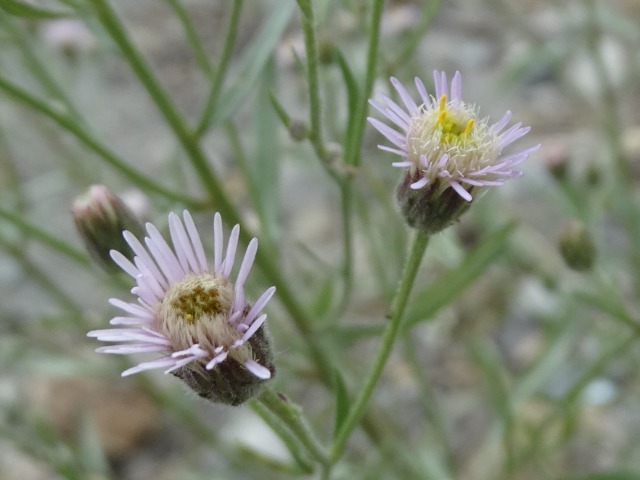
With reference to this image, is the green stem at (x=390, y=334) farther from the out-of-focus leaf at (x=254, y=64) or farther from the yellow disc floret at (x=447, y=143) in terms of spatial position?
the out-of-focus leaf at (x=254, y=64)

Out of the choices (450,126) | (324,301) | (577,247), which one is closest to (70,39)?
(324,301)

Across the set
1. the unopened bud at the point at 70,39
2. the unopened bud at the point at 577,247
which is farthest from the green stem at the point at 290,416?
the unopened bud at the point at 70,39

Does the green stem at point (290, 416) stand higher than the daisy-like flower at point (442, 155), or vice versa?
the daisy-like flower at point (442, 155)

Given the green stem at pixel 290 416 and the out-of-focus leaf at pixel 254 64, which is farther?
the out-of-focus leaf at pixel 254 64

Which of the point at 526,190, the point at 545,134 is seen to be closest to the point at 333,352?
the point at 526,190

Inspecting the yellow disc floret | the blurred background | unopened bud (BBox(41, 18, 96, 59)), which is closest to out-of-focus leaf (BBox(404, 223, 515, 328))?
the blurred background

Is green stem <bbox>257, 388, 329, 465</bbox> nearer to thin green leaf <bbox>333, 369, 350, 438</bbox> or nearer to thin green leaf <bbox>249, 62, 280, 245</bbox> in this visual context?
thin green leaf <bbox>333, 369, 350, 438</bbox>
